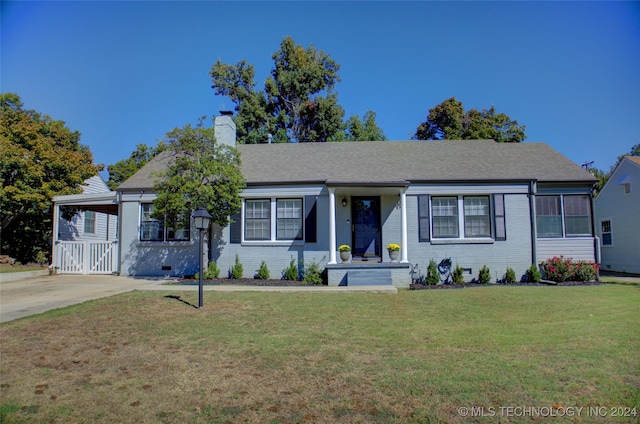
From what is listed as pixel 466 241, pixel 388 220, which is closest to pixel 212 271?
pixel 388 220

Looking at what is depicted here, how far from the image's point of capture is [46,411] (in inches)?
146

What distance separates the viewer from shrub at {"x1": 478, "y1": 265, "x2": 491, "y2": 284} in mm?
12820

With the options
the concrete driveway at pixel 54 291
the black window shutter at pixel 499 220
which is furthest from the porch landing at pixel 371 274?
the concrete driveway at pixel 54 291

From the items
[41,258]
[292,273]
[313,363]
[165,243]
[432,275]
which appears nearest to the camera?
[313,363]

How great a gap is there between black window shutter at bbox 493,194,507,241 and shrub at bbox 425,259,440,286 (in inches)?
95.8

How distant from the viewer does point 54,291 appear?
10.5 m

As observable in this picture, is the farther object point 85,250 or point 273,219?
point 85,250

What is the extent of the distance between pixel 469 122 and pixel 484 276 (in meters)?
17.8

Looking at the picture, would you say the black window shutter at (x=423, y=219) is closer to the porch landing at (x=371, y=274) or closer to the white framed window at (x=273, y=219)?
the porch landing at (x=371, y=274)

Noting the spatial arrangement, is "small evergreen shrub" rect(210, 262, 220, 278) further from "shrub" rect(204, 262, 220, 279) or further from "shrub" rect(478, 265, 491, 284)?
"shrub" rect(478, 265, 491, 284)

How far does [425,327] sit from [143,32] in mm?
10393

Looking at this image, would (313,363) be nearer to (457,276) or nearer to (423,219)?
(457,276)

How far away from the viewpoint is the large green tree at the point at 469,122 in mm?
26984

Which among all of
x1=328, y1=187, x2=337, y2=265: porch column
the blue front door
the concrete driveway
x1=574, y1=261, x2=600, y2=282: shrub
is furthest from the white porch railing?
x1=574, y1=261, x2=600, y2=282: shrub
